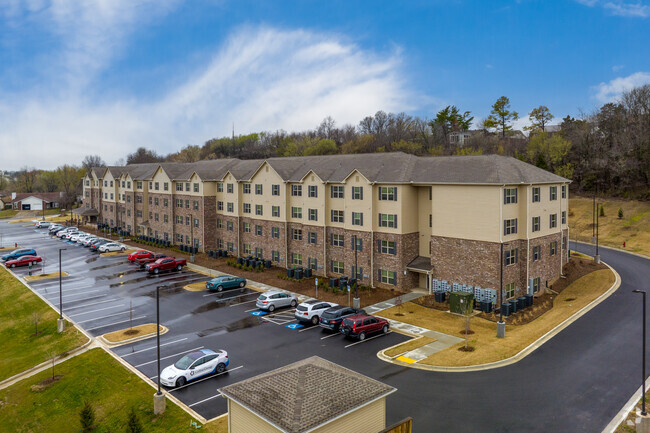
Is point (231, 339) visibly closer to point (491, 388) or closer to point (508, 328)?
point (491, 388)

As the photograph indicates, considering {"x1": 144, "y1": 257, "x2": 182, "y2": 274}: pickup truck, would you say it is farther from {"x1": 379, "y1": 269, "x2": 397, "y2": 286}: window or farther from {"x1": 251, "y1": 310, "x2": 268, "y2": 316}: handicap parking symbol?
{"x1": 379, "y1": 269, "x2": 397, "y2": 286}: window

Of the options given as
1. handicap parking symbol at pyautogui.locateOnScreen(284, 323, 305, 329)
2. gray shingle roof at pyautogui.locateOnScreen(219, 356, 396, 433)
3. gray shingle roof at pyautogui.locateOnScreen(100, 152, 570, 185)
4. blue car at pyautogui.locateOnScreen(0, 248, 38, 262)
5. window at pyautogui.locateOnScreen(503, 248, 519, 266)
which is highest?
gray shingle roof at pyautogui.locateOnScreen(100, 152, 570, 185)

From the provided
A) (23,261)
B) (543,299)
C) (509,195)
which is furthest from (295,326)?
(23,261)

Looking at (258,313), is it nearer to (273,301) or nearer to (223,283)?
(273,301)

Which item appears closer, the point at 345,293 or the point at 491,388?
the point at 491,388

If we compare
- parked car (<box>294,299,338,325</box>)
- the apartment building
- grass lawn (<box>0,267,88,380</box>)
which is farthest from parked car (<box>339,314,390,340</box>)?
grass lawn (<box>0,267,88,380</box>)

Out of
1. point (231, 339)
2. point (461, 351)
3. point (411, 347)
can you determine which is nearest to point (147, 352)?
point (231, 339)
